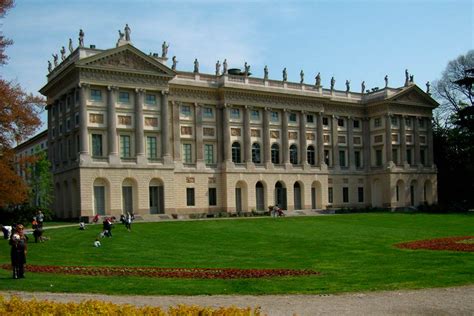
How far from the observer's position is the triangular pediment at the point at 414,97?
86.3 m

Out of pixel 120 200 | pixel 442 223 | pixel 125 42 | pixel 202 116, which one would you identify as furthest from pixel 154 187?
pixel 442 223

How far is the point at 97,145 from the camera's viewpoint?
63.3 m

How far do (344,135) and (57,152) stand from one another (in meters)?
39.3

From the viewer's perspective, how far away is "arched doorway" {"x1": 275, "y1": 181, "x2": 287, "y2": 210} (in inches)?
3084

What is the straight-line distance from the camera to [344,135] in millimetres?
86125

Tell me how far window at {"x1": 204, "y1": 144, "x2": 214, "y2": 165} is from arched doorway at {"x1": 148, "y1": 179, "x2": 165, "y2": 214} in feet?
26.5

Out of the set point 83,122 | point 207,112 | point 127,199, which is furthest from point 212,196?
point 83,122

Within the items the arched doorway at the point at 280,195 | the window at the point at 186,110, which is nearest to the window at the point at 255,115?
the window at the point at 186,110

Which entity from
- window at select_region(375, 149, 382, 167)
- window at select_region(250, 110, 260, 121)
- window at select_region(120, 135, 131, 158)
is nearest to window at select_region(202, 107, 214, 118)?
window at select_region(250, 110, 260, 121)

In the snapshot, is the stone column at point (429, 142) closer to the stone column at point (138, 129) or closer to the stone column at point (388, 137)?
the stone column at point (388, 137)

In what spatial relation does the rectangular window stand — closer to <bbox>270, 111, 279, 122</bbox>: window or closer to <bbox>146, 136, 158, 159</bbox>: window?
<bbox>270, 111, 279, 122</bbox>: window

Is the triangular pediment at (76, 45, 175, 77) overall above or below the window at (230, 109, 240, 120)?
above

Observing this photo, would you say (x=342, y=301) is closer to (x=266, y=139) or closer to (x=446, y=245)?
(x=446, y=245)

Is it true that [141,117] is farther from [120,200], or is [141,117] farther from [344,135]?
[344,135]
